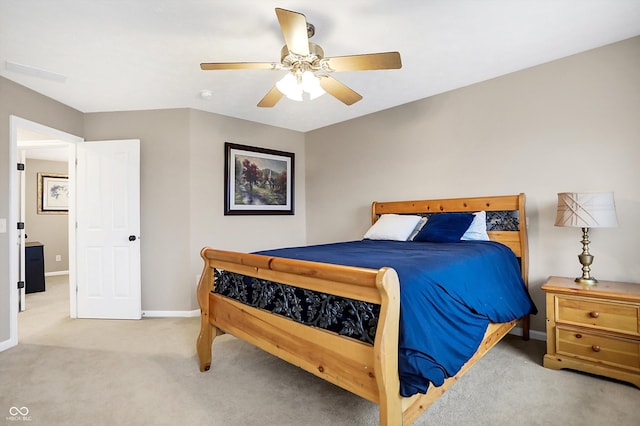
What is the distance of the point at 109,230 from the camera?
12.2 ft

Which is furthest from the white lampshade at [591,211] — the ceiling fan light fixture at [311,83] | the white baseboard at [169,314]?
the white baseboard at [169,314]

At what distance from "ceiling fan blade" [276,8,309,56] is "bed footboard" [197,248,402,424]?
1.23 m

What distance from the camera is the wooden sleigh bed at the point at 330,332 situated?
4.23 feet

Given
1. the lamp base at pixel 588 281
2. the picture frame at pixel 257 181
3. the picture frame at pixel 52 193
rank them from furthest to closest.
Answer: the picture frame at pixel 52 193 < the picture frame at pixel 257 181 < the lamp base at pixel 588 281

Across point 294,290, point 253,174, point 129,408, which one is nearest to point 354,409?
point 294,290

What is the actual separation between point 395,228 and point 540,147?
1490mm

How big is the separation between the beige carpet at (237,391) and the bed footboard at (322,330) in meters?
0.34

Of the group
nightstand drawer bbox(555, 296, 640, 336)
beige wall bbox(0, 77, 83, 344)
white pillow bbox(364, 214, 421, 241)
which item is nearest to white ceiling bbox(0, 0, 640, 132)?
beige wall bbox(0, 77, 83, 344)

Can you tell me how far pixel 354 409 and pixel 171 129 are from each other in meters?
3.51

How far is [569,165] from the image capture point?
9.03 feet

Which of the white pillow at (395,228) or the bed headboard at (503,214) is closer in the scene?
the bed headboard at (503,214)

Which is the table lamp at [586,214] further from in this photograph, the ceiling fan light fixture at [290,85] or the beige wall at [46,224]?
the beige wall at [46,224]

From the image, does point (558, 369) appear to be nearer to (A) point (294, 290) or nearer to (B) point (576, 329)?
(B) point (576, 329)

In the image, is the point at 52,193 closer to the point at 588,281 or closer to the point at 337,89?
the point at 337,89
